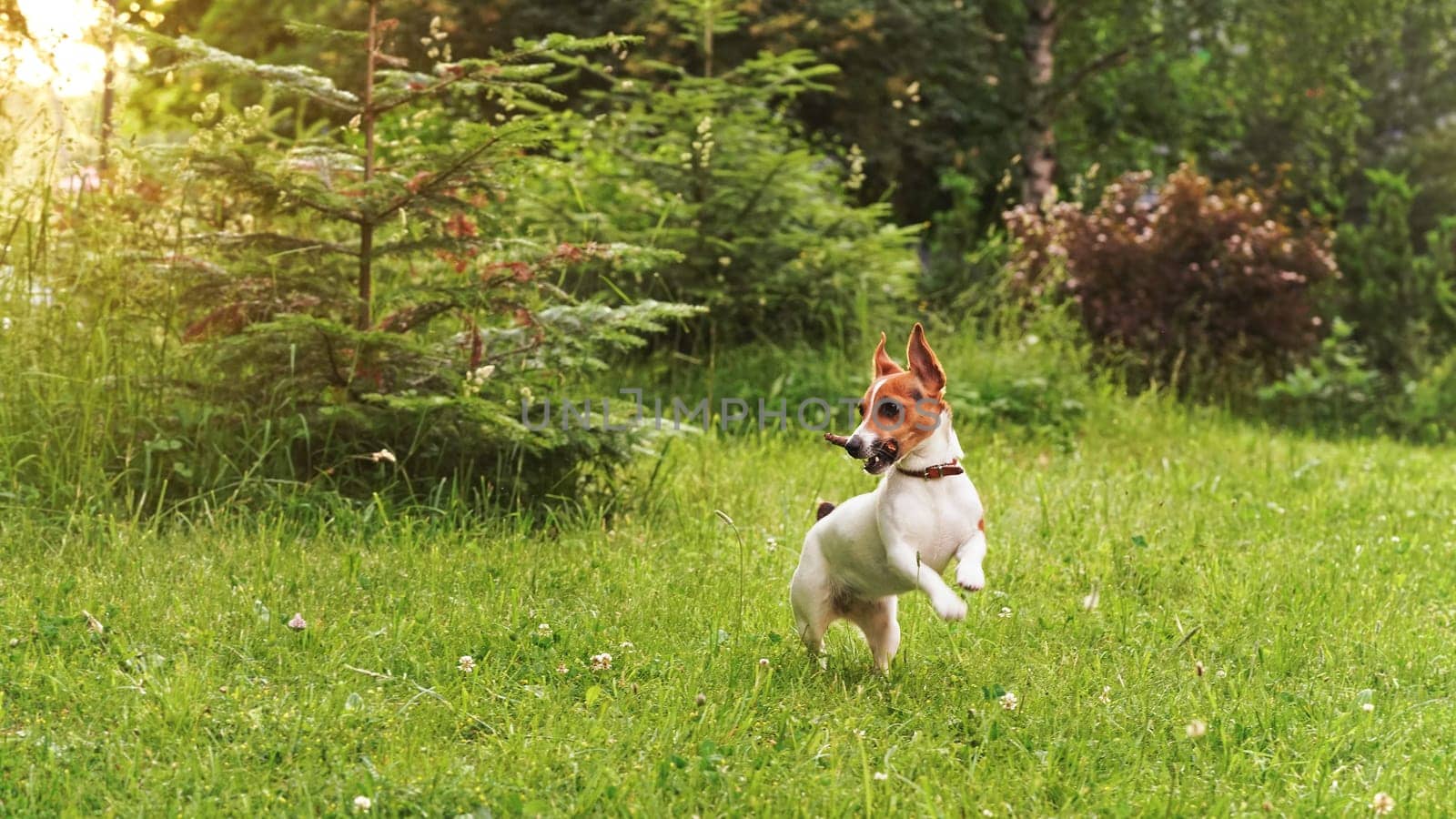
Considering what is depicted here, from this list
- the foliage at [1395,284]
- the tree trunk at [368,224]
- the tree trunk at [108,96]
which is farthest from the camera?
the foliage at [1395,284]

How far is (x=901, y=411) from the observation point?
315 centimetres

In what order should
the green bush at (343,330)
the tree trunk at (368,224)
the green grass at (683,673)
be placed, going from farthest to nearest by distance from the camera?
the tree trunk at (368,224), the green bush at (343,330), the green grass at (683,673)

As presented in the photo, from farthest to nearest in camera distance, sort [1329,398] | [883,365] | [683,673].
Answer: [1329,398]
[683,673]
[883,365]

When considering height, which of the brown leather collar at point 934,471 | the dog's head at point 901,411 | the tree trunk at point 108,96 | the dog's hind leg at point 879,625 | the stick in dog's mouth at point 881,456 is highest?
the tree trunk at point 108,96

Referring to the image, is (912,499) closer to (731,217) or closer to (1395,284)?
(731,217)

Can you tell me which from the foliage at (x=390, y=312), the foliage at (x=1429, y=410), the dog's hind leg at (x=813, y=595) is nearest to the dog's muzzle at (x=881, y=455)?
the dog's hind leg at (x=813, y=595)

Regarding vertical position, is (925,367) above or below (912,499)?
above

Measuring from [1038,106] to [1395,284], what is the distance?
3368 mm

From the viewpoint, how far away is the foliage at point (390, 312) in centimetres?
496

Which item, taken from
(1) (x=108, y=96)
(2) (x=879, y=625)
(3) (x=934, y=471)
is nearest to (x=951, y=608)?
(3) (x=934, y=471)

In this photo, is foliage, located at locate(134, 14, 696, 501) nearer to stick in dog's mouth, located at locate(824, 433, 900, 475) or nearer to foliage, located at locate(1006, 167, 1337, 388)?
stick in dog's mouth, located at locate(824, 433, 900, 475)

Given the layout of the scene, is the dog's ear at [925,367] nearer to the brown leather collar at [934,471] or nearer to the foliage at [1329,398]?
the brown leather collar at [934,471]

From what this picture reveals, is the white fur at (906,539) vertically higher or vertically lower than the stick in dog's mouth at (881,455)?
lower

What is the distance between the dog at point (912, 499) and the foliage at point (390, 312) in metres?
1.86
